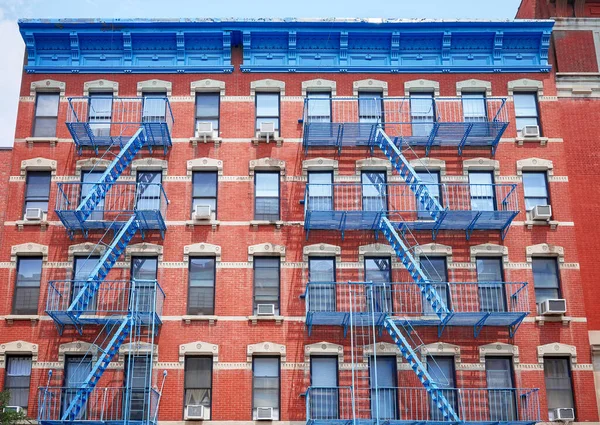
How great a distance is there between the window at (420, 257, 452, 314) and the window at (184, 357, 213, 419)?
7293mm

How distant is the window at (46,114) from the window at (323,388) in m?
12.3

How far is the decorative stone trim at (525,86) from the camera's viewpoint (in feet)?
98.1

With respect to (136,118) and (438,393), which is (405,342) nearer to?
(438,393)

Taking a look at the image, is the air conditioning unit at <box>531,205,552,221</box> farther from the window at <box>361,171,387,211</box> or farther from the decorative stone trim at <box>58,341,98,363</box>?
the decorative stone trim at <box>58,341,98,363</box>

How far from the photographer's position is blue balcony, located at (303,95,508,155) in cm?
2830

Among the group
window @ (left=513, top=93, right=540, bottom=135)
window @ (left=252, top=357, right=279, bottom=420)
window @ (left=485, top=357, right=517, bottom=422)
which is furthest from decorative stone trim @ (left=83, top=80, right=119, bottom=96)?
window @ (left=485, top=357, right=517, bottom=422)

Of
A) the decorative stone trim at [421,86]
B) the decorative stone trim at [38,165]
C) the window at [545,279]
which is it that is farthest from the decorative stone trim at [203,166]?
the window at [545,279]

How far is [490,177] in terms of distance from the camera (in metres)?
28.9

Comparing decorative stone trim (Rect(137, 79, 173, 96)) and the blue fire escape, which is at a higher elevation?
decorative stone trim (Rect(137, 79, 173, 96))

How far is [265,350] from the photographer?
26.4 metres

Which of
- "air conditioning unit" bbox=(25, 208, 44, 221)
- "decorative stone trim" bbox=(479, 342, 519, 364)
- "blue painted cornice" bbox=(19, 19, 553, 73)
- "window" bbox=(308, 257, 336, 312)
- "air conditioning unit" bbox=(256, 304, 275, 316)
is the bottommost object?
"decorative stone trim" bbox=(479, 342, 519, 364)

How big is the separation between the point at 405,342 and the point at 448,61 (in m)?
11.1

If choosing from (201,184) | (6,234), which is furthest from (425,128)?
(6,234)

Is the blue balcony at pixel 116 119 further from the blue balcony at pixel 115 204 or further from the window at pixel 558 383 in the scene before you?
the window at pixel 558 383
